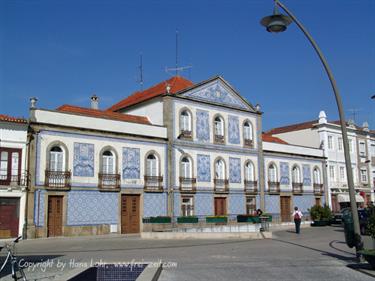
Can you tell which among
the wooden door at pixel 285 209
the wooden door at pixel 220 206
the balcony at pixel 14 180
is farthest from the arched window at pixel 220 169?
the balcony at pixel 14 180

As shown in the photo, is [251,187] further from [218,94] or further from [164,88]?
[164,88]

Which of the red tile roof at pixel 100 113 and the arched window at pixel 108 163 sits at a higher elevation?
the red tile roof at pixel 100 113

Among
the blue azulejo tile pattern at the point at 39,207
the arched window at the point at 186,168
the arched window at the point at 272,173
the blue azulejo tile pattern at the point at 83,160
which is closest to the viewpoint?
the blue azulejo tile pattern at the point at 39,207

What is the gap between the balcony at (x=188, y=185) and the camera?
3144 cm

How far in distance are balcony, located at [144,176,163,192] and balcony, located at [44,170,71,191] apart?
5.46 m

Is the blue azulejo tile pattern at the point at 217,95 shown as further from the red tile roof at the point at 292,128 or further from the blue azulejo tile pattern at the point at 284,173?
the red tile roof at the point at 292,128

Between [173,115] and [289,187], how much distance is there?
1410 centimetres

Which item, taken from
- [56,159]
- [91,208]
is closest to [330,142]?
[91,208]

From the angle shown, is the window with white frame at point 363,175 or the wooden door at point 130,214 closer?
the wooden door at point 130,214

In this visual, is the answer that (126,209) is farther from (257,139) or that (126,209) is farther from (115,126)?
(257,139)

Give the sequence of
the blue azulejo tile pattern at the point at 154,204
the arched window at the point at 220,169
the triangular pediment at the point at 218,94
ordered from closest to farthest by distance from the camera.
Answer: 1. the blue azulejo tile pattern at the point at 154,204
2. the triangular pediment at the point at 218,94
3. the arched window at the point at 220,169

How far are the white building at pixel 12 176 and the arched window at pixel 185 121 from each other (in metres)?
11.4

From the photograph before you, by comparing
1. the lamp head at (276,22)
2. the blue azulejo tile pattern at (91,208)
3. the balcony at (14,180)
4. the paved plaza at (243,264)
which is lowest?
the paved plaza at (243,264)

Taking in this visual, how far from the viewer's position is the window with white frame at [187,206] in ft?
103
